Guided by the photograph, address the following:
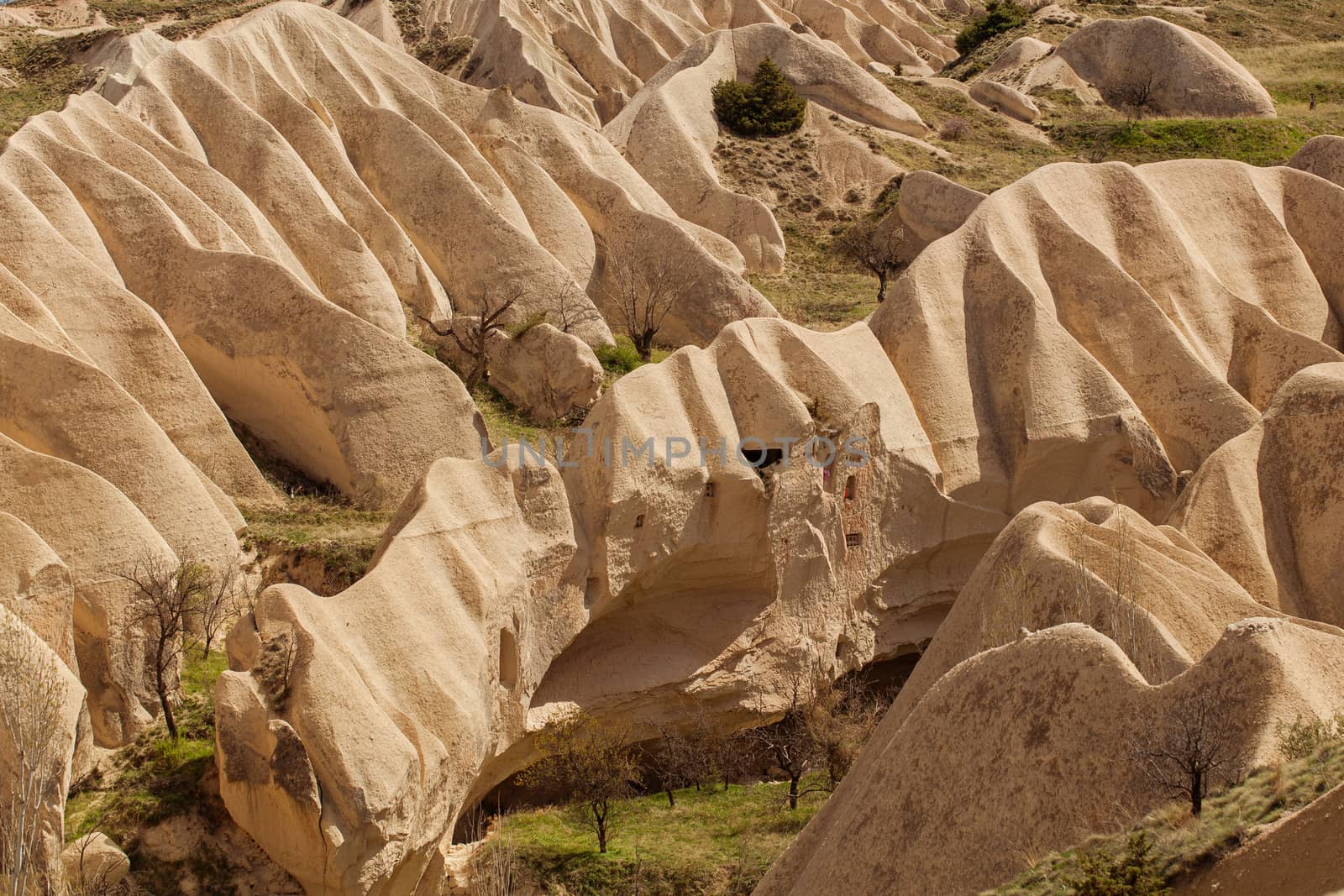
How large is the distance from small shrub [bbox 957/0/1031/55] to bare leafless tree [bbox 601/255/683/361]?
31379 mm

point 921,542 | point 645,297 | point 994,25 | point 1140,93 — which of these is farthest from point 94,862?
point 994,25

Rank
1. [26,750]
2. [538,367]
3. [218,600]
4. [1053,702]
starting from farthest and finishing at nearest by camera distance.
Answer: [538,367] → [218,600] → [26,750] → [1053,702]

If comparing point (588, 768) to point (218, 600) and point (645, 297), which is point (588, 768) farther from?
point (645, 297)

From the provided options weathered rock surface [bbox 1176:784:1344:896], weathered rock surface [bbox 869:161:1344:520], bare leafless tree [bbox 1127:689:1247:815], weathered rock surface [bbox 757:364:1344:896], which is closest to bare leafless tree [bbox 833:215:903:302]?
weathered rock surface [bbox 869:161:1344:520]

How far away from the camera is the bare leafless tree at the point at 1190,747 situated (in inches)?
440

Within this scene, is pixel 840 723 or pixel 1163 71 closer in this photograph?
pixel 840 723

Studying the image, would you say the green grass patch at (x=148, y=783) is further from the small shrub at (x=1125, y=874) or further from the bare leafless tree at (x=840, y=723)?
the small shrub at (x=1125, y=874)

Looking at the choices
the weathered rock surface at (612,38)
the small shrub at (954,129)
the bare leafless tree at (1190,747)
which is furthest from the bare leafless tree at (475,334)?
the small shrub at (954,129)

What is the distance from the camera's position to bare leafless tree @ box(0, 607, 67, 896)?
609 inches

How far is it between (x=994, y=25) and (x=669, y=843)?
4713cm

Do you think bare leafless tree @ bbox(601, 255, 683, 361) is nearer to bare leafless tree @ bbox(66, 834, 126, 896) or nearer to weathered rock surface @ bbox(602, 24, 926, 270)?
weathered rock surface @ bbox(602, 24, 926, 270)

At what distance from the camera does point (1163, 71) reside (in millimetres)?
50312

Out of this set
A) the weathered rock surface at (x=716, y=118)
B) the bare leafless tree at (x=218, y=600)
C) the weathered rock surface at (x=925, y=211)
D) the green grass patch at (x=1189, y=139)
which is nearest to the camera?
the bare leafless tree at (x=218, y=600)

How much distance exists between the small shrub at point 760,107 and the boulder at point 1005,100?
809cm
